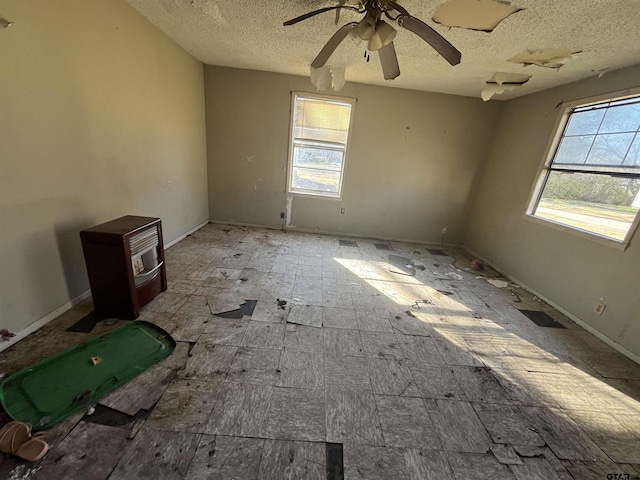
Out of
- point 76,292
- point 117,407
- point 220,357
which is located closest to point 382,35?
point 220,357

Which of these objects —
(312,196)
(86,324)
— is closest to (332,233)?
(312,196)

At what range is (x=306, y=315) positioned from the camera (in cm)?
226

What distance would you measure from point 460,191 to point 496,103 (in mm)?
1416

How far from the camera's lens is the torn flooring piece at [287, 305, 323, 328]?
2157 millimetres

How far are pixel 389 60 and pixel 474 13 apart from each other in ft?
2.08

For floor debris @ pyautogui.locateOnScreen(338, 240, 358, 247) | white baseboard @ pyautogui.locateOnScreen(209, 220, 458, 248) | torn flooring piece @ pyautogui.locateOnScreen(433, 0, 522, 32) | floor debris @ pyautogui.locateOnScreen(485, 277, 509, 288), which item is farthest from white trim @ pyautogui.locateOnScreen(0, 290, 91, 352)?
floor debris @ pyautogui.locateOnScreen(485, 277, 509, 288)

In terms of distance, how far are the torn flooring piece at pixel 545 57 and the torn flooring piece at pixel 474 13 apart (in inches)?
28.4

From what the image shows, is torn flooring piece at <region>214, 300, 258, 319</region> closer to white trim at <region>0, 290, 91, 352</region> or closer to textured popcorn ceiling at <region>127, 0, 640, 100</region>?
white trim at <region>0, 290, 91, 352</region>

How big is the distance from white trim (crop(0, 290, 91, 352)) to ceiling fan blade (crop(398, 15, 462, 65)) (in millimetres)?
3131

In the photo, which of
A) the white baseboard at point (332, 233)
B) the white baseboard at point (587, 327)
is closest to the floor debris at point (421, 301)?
the white baseboard at point (587, 327)

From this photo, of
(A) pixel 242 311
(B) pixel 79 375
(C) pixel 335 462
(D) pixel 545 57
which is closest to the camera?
(C) pixel 335 462

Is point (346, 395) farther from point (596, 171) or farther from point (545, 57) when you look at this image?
point (545, 57)

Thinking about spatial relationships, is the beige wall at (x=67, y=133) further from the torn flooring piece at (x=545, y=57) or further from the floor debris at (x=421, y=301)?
the torn flooring piece at (x=545, y=57)

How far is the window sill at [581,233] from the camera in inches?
90.3
